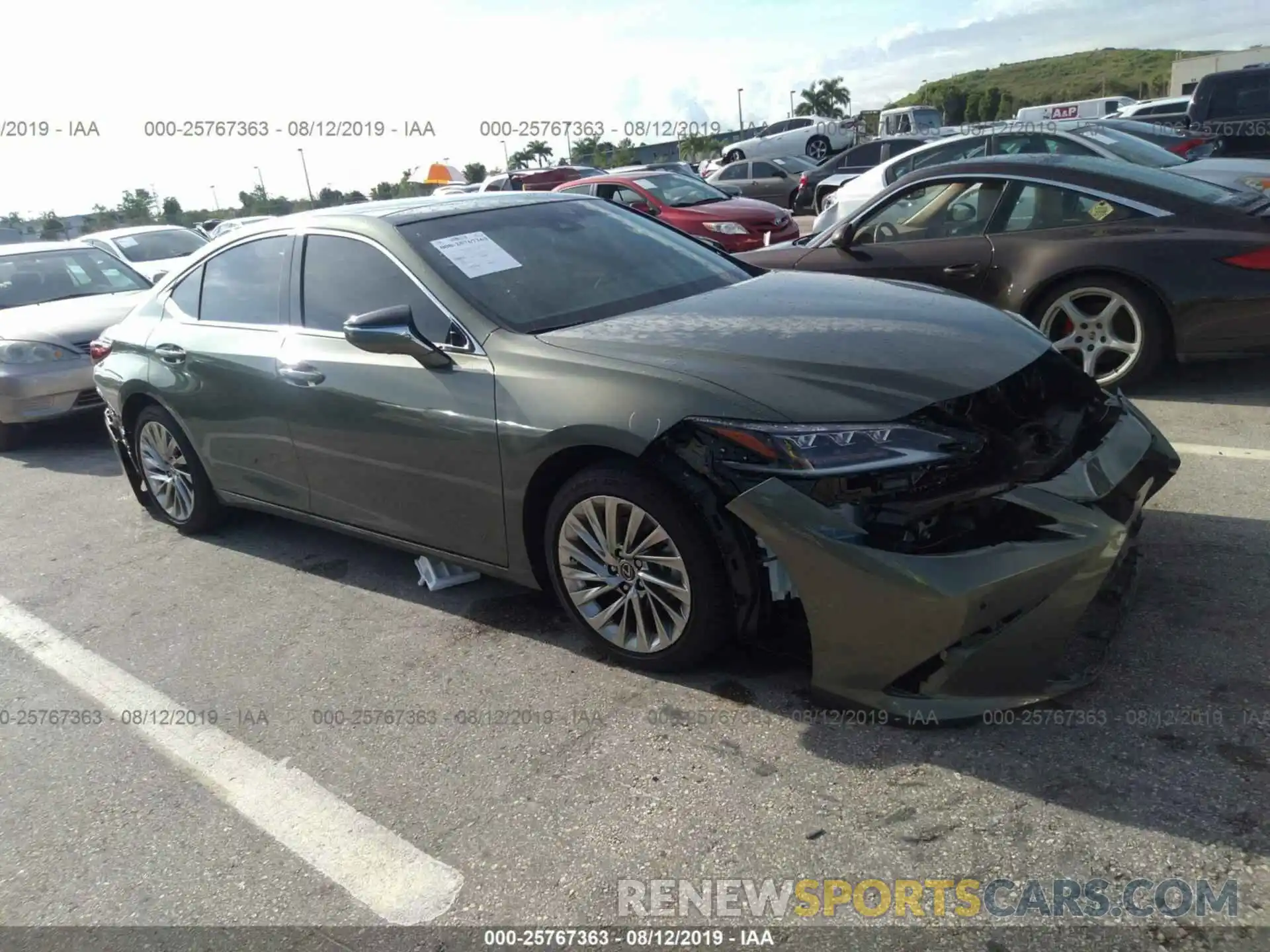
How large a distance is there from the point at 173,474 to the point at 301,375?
1560 mm

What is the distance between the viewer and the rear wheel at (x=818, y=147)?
99.8 ft

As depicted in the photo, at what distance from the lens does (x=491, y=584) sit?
4.25 metres

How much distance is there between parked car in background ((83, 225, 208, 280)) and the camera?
12.1 meters

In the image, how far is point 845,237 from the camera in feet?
21.2

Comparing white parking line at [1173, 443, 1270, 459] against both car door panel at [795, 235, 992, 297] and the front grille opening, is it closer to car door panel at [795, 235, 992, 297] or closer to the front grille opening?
car door panel at [795, 235, 992, 297]

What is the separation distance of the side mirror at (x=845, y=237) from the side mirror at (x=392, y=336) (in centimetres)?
371

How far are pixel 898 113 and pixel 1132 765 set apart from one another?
32.6 metres

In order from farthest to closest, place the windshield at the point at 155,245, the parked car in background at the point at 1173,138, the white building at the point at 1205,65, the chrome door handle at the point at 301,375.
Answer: the white building at the point at 1205,65 → the parked car in background at the point at 1173,138 → the windshield at the point at 155,245 → the chrome door handle at the point at 301,375

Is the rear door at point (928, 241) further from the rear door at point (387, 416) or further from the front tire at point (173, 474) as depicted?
the front tire at point (173, 474)

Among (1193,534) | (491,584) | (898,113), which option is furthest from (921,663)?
(898,113)

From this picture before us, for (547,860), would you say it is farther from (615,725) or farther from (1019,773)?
(1019,773)

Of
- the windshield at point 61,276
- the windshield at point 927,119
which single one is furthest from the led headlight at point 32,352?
the windshield at point 927,119

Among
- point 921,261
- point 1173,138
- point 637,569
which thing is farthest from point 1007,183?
point 1173,138

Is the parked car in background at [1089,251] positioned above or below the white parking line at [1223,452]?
above
